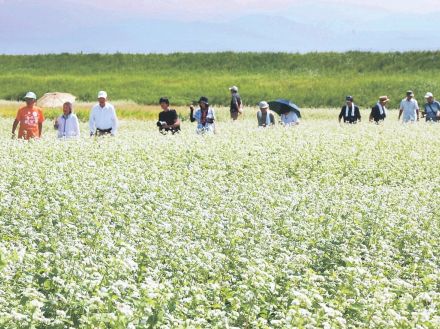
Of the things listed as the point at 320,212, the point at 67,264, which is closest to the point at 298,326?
the point at 67,264

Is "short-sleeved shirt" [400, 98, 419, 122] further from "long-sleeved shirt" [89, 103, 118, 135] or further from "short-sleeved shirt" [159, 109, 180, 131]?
"long-sleeved shirt" [89, 103, 118, 135]

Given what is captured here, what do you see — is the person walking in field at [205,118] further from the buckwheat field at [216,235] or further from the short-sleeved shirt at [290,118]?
the short-sleeved shirt at [290,118]

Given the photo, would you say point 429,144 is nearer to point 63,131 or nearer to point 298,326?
point 63,131

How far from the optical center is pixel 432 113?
36438mm

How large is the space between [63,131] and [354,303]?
1713 centimetres

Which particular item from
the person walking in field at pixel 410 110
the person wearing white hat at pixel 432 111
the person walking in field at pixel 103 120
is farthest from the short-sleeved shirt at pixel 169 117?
the person wearing white hat at pixel 432 111

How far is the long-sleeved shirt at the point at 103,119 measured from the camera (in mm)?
23938

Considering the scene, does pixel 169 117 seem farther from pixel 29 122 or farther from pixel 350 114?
pixel 350 114

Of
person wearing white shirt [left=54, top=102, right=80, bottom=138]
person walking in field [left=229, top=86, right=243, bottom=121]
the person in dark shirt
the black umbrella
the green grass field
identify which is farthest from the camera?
the green grass field

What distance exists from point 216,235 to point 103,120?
12.5 metres

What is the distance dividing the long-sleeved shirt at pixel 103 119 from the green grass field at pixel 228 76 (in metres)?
38.8

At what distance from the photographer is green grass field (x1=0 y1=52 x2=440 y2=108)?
69.7m

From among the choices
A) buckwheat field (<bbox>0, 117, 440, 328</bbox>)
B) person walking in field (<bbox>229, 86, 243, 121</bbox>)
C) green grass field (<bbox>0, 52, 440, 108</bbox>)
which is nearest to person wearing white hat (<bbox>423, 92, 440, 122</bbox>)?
person walking in field (<bbox>229, 86, 243, 121</bbox>)

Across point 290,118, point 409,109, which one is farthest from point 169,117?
point 409,109
